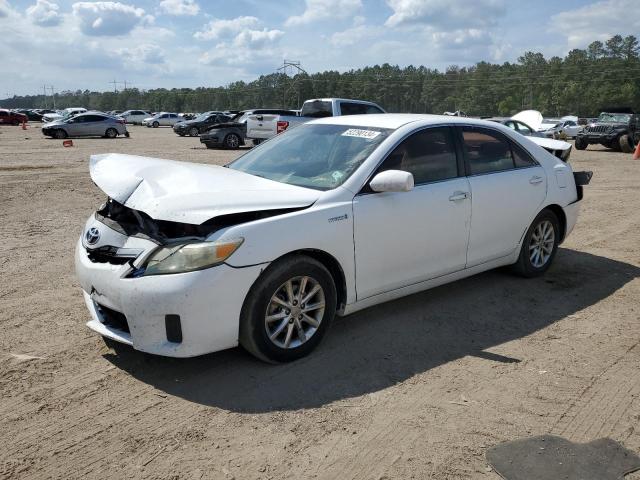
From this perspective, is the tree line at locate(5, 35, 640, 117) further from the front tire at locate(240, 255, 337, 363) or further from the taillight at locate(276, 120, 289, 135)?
the front tire at locate(240, 255, 337, 363)

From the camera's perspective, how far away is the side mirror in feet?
13.1

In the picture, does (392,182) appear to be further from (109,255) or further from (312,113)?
(312,113)

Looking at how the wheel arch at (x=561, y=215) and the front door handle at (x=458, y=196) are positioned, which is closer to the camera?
the front door handle at (x=458, y=196)

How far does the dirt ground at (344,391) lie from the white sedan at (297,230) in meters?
0.30

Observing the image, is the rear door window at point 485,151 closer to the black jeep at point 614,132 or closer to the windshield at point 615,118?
the black jeep at point 614,132

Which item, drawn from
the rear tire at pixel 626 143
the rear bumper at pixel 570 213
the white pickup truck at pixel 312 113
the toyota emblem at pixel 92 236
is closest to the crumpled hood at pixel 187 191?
the toyota emblem at pixel 92 236

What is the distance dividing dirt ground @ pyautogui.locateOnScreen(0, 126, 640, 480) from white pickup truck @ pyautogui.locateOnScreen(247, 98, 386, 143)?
9.05 metres

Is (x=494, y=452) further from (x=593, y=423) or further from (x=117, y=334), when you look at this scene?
(x=117, y=334)

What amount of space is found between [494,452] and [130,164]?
3221 millimetres

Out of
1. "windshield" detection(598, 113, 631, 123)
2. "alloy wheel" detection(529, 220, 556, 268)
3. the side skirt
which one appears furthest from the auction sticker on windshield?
"windshield" detection(598, 113, 631, 123)

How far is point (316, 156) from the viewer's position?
4.56 meters

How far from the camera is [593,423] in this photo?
10.6 ft

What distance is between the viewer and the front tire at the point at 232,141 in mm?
23203

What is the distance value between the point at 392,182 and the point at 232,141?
20.1 m
